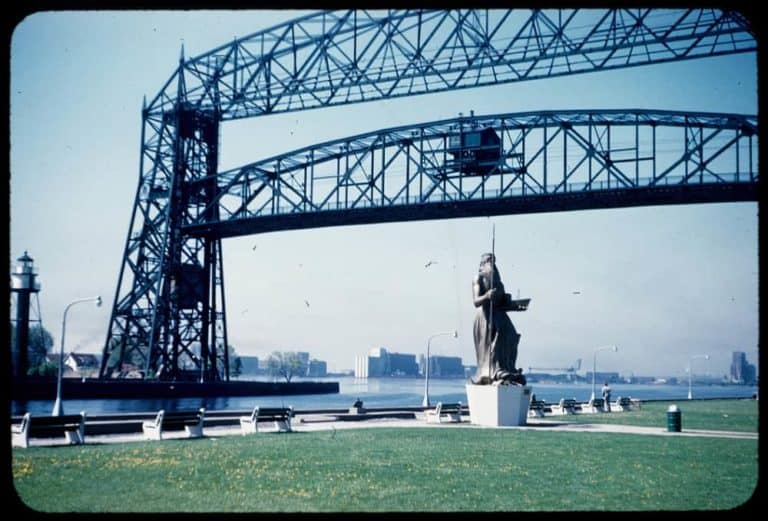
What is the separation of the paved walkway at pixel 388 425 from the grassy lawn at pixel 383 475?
1607 mm

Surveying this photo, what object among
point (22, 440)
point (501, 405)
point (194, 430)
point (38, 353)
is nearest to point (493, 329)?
point (501, 405)

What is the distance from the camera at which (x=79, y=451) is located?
50.2 ft

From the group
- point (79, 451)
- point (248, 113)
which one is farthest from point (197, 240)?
point (79, 451)

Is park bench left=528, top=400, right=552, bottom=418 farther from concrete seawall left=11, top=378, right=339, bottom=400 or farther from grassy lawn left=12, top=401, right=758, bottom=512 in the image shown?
concrete seawall left=11, top=378, right=339, bottom=400

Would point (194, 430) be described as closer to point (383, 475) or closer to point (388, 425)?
point (388, 425)

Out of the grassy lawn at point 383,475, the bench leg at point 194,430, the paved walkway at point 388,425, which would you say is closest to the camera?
the grassy lawn at point 383,475

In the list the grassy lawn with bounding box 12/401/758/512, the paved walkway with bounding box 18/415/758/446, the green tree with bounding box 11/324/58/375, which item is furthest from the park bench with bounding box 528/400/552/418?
the green tree with bounding box 11/324/58/375

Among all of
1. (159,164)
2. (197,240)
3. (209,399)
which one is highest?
(159,164)

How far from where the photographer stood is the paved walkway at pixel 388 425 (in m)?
18.8

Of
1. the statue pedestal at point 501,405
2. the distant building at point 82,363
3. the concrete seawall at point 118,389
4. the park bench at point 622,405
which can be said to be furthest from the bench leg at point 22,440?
the distant building at point 82,363

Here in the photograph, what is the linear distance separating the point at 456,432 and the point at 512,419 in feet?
11.6

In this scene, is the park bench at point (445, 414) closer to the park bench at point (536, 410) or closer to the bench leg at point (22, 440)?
the park bench at point (536, 410)

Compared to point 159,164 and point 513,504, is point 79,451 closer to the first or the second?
point 513,504

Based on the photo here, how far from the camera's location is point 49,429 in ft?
54.7
